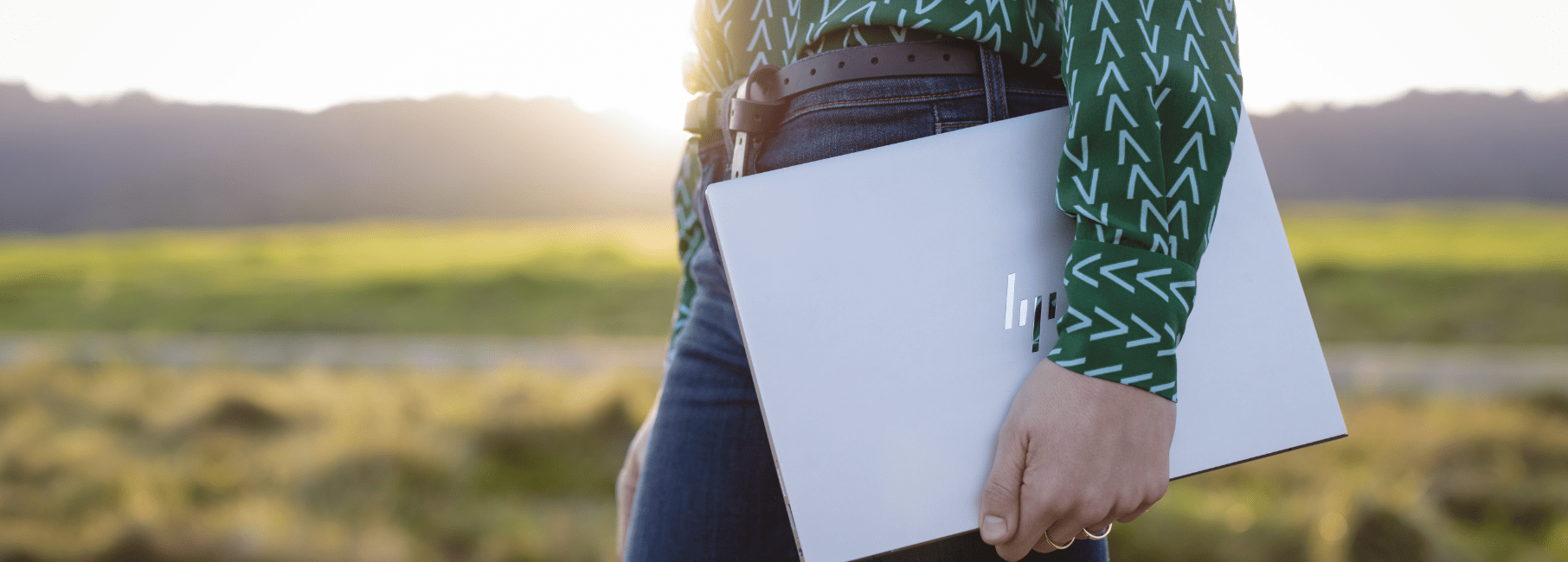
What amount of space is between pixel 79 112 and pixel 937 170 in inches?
1234

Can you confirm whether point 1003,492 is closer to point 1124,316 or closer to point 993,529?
point 993,529

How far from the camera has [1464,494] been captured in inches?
131

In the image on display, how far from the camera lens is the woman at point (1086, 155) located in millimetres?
503

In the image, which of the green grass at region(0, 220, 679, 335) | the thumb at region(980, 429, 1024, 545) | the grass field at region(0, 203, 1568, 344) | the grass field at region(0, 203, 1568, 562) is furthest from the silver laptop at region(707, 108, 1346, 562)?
the grass field at region(0, 203, 1568, 344)

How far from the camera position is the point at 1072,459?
0.49 m

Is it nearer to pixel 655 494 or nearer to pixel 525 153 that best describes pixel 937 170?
pixel 655 494

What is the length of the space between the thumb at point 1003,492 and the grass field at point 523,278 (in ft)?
34.8

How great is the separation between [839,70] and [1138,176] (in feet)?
0.85

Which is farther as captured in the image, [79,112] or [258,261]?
[79,112]

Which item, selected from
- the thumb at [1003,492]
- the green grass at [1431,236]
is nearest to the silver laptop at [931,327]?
the thumb at [1003,492]

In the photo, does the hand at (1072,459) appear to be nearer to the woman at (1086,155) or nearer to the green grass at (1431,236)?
the woman at (1086,155)

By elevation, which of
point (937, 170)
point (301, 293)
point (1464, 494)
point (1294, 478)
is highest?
point (301, 293)

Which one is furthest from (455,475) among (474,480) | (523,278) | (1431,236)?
(1431,236)

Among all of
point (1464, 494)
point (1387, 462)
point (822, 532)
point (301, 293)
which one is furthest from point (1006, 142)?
point (301, 293)
